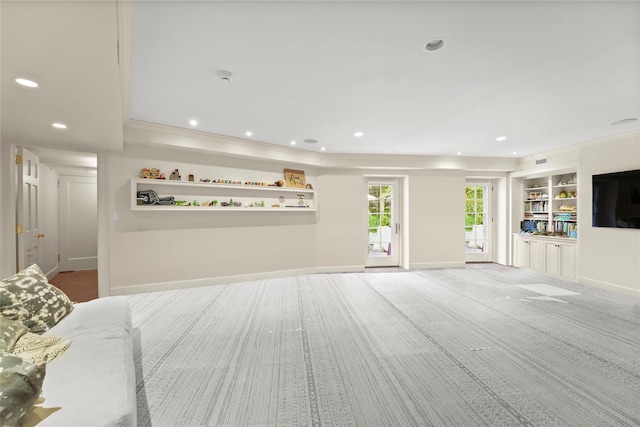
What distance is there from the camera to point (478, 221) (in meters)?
7.04

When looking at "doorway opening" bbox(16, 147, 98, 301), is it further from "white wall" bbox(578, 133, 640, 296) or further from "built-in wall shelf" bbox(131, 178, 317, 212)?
"white wall" bbox(578, 133, 640, 296)

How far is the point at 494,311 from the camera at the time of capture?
3525 mm

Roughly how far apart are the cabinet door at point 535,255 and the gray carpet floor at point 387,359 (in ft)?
5.68

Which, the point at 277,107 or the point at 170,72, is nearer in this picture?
the point at 170,72

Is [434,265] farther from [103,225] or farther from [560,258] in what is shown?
[103,225]

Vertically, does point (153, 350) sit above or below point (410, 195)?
below

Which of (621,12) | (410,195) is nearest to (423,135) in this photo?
(410,195)

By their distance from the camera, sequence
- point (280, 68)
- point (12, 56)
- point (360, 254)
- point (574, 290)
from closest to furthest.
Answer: point (12, 56)
point (280, 68)
point (574, 290)
point (360, 254)

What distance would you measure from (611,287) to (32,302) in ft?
23.0

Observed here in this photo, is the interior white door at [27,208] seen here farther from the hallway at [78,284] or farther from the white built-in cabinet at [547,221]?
the white built-in cabinet at [547,221]

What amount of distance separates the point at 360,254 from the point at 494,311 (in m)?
2.94

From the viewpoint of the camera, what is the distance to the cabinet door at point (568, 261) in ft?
17.0

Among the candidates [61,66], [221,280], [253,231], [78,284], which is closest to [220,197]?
[253,231]

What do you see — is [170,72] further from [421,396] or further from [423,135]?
[423,135]
